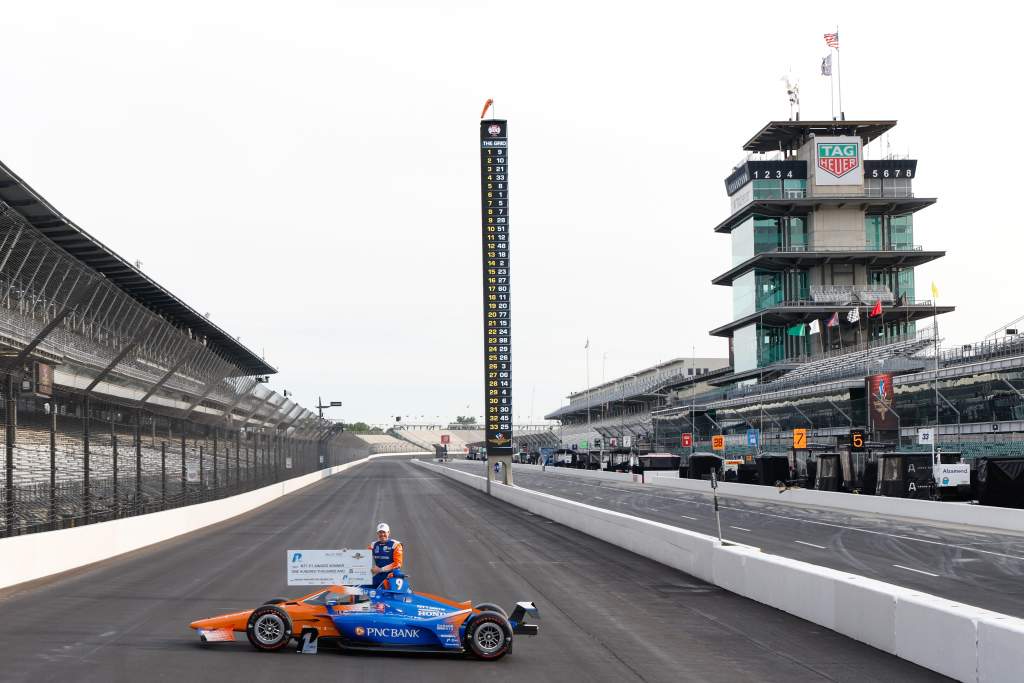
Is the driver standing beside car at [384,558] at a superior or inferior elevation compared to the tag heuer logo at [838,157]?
inferior

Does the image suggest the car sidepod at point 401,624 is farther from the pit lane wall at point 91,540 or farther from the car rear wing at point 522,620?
the pit lane wall at point 91,540

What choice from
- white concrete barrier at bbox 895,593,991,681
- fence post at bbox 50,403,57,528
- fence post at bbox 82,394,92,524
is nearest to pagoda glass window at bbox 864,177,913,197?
fence post at bbox 82,394,92,524

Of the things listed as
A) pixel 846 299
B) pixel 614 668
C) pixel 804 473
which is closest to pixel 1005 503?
pixel 804 473

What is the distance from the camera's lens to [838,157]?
101812 millimetres

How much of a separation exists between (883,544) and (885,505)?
12271 millimetres

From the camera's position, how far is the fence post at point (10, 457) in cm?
1575

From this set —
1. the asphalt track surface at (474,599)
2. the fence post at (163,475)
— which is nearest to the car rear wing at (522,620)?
the asphalt track surface at (474,599)

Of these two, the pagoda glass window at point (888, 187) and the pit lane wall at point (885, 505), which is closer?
the pit lane wall at point (885, 505)

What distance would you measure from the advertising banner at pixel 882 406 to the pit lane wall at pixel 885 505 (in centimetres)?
427

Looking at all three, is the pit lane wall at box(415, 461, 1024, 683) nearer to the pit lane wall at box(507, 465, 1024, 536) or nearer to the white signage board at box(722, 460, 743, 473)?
the pit lane wall at box(507, 465, 1024, 536)

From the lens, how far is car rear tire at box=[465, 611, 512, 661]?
10250 millimetres

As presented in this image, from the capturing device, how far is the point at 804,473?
52.9m

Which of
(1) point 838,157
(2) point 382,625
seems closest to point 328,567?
(2) point 382,625

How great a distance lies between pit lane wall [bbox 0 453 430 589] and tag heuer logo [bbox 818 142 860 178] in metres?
83.7
